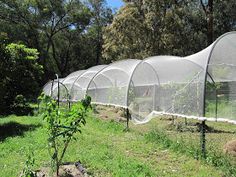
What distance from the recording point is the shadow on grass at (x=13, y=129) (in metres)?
11.5

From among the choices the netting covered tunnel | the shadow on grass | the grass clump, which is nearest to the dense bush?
the shadow on grass

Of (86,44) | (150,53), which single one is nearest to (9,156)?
(150,53)

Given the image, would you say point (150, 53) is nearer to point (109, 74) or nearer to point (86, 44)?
point (109, 74)

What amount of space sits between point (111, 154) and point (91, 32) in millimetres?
37471

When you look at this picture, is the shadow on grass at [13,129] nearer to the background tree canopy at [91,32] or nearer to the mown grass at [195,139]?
A: the background tree canopy at [91,32]

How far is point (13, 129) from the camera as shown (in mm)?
12602

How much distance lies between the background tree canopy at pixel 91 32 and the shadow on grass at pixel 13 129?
3.63 feet

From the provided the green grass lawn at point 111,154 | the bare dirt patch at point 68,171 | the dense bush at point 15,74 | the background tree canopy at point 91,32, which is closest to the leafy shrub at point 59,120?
the bare dirt patch at point 68,171

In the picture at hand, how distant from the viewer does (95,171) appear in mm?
6809

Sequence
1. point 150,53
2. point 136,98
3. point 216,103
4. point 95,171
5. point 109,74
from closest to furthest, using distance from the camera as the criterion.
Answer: point 95,171 → point 216,103 → point 136,98 → point 109,74 → point 150,53

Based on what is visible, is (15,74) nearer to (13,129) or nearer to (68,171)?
(13,129)

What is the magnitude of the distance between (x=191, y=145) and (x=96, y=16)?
38.2 meters

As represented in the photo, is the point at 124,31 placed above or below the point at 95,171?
above

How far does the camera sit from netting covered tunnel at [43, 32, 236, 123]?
7.45 metres
